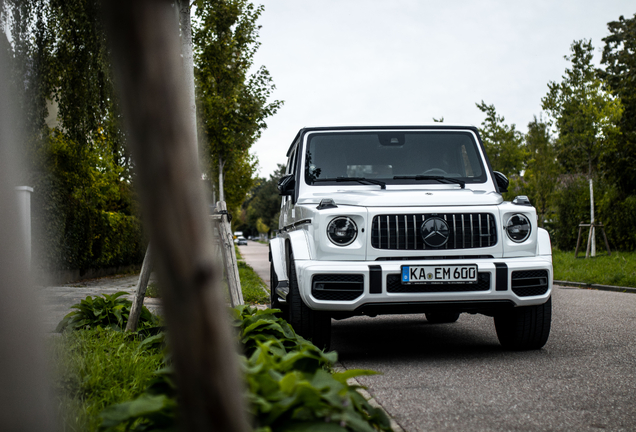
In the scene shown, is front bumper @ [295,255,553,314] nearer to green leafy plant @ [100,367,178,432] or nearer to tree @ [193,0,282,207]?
green leafy plant @ [100,367,178,432]

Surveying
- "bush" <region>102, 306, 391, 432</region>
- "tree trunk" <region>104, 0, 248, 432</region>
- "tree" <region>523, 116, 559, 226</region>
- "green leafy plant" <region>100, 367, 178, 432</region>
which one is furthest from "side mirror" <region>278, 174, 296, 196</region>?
"tree" <region>523, 116, 559, 226</region>

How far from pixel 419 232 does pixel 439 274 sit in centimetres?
38

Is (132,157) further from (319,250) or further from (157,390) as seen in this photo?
(319,250)

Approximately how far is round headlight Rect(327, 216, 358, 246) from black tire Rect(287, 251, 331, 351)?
0.53 m

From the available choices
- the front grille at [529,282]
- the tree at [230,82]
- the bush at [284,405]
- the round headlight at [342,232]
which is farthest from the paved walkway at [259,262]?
the bush at [284,405]

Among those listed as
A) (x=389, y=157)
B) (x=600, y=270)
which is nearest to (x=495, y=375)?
(x=389, y=157)

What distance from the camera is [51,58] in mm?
6574

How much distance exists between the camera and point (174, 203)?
45.4 inches

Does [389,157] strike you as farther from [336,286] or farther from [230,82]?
[230,82]

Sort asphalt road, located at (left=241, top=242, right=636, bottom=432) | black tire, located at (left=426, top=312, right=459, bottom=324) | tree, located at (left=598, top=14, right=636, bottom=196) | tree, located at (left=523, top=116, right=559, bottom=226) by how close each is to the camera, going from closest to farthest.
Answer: asphalt road, located at (left=241, top=242, right=636, bottom=432) < black tire, located at (left=426, top=312, right=459, bottom=324) < tree, located at (left=598, top=14, right=636, bottom=196) < tree, located at (left=523, top=116, right=559, bottom=226)

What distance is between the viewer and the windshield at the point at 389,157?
6.21 meters

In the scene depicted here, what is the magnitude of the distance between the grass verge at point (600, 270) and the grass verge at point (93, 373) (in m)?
10.5

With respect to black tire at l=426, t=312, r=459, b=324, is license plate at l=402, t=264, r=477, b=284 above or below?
above

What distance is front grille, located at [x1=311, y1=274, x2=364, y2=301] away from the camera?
4.81 metres
